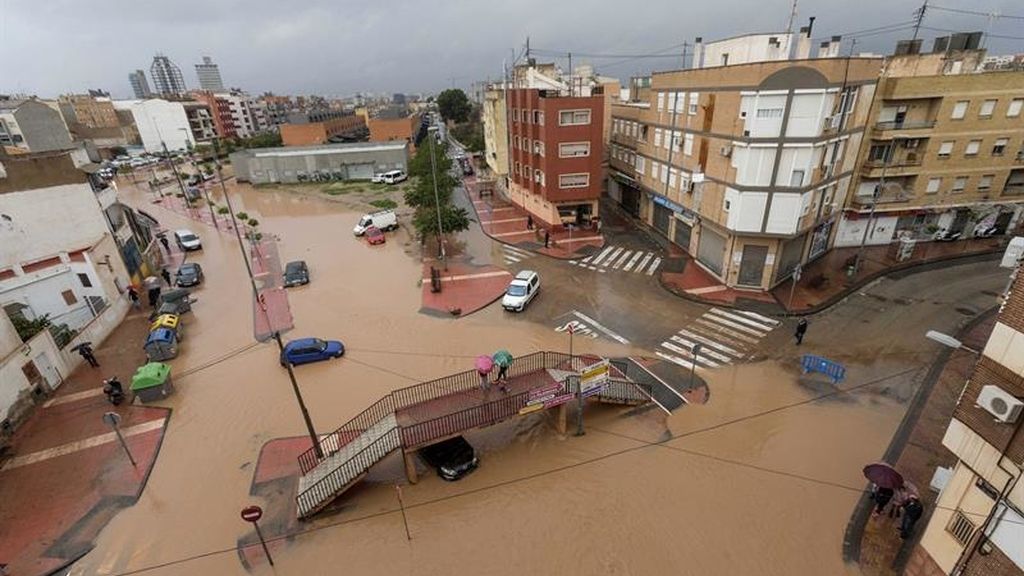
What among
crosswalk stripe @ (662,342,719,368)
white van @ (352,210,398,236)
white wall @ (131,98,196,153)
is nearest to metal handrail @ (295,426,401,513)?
crosswalk stripe @ (662,342,719,368)

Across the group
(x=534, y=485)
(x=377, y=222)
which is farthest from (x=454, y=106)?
(x=534, y=485)

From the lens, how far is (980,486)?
895 cm

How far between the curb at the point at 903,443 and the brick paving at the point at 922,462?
4 centimetres

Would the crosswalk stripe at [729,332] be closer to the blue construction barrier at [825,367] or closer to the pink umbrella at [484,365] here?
the blue construction barrier at [825,367]

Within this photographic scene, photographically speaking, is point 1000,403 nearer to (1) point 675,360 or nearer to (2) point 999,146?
(1) point 675,360

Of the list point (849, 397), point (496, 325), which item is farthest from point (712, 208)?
point (496, 325)

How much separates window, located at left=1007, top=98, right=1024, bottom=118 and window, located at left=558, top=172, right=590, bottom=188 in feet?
77.4

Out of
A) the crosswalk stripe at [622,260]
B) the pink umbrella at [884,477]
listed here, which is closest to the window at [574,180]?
the crosswalk stripe at [622,260]

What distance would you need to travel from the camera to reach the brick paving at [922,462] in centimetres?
1105

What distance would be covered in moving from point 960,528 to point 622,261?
70.6 feet

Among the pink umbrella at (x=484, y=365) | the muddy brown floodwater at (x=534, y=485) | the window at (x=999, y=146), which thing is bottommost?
the muddy brown floodwater at (x=534, y=485)

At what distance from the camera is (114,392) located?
693 inches

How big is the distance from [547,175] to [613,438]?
73.8 feet

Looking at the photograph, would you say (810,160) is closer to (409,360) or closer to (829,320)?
(829,320)
